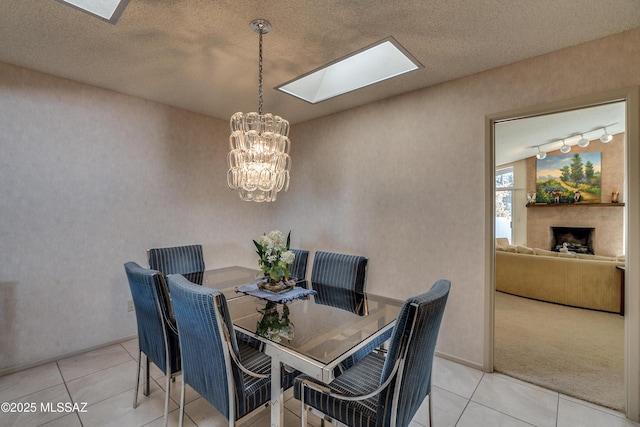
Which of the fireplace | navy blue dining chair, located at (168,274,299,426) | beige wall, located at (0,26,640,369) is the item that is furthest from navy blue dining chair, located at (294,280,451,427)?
the fireplace

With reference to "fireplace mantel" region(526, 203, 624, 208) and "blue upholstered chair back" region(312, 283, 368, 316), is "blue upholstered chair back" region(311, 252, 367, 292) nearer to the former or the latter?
"blue upholstered chair back" region(312, 283, 368, 316)

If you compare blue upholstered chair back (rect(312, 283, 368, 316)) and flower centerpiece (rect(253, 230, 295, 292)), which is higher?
flower centerpiece (rect(253, 230, 295, 292))

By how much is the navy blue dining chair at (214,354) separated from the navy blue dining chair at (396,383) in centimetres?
26

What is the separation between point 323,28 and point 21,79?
105 inches

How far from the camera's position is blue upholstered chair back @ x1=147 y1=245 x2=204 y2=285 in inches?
104

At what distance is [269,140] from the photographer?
202cm

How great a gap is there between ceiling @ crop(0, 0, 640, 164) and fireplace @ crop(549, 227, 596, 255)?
5784mm

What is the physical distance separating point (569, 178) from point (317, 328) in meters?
7.40

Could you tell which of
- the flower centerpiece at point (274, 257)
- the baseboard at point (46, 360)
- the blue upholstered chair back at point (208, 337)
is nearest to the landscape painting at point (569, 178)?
the flower centerpiece at point (274, 257)

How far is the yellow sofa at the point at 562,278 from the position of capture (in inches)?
149

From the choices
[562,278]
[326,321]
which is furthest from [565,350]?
[326,321]

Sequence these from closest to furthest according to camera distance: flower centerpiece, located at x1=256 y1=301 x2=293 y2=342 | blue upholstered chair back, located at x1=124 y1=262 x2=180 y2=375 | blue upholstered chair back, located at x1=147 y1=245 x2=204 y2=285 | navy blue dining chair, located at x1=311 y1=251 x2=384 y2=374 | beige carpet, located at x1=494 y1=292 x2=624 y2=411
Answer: flower centerpiece, located at x1=256 y1=301 x2=293 y2=342, blue upholstered chair back, located at x1=124 y1=262 x2=180 y2=375, beige carpet, located at x1=494 y1=292 x2=624 y2=411, navy blue dining chair, located at x1=311 y1=251 x2=384 y2=374, blue upholstered chair back, located at x1=147 y1=245 x2=204 y2=285

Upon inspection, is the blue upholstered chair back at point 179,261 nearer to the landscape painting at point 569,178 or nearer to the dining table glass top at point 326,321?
the dining table glass top at point 326,321

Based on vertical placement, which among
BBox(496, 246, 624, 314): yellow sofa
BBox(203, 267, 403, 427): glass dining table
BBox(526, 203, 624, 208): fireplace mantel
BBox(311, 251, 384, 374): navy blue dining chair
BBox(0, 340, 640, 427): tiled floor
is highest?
BBox(526, 203, 624, 208): fireplace mantel
